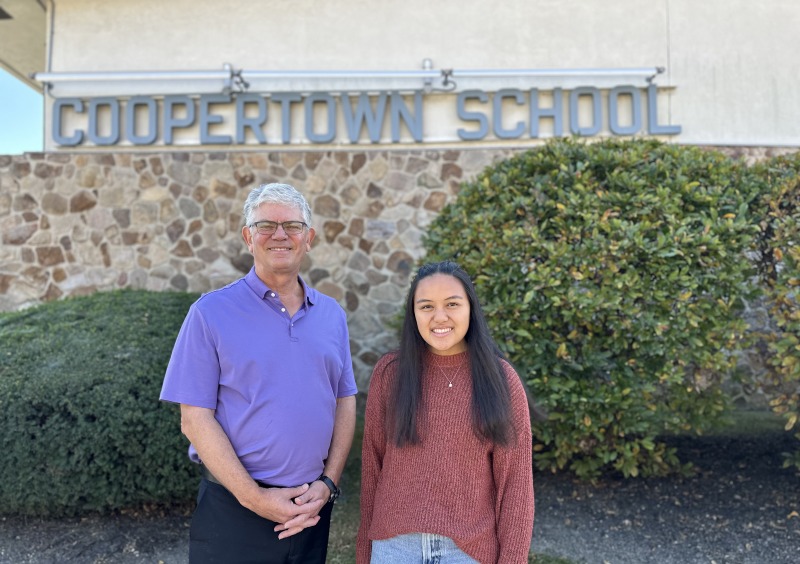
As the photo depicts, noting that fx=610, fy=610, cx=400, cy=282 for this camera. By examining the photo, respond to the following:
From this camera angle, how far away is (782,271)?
3.84 meters

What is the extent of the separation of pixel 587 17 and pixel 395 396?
652 cm

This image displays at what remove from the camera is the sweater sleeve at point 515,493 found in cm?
185

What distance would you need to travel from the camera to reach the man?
198 cm

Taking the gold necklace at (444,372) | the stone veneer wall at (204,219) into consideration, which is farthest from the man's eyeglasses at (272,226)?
the stone veneer wall at (204,219)

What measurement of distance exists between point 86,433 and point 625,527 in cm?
322

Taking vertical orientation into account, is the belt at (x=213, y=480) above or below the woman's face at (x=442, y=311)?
below

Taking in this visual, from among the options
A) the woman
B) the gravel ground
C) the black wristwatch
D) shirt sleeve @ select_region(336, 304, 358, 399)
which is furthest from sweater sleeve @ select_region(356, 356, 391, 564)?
the gravel ground

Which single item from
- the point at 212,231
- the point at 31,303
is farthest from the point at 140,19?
the point at 31,303

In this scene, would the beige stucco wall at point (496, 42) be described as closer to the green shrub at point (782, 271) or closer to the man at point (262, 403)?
the green shrub at point (782, 271)

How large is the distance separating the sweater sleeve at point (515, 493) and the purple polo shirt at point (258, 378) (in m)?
0.64

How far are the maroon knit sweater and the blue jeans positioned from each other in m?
0.03

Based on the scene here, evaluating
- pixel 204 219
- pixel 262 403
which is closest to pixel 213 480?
pixel 262 403

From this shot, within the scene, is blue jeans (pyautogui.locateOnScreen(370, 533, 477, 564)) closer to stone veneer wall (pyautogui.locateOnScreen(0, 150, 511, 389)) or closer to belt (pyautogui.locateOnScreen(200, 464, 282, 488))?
belt (pyautogui.locateOnScreen(200, 464, 282, 488))

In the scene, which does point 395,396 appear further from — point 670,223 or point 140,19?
point 140,19
